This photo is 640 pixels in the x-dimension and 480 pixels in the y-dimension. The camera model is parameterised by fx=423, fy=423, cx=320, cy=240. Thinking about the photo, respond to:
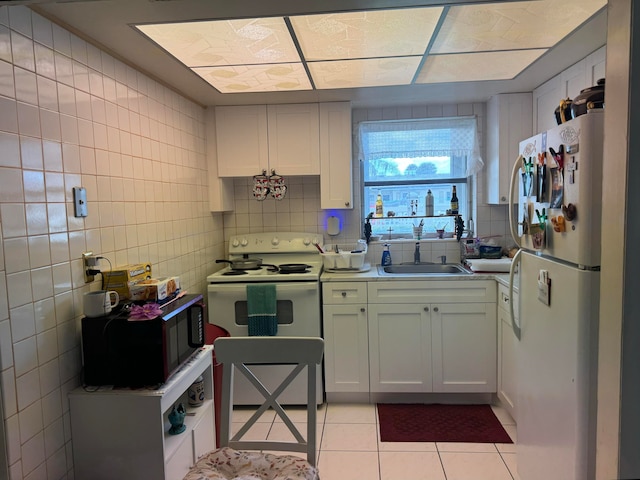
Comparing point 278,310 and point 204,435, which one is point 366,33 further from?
point 204,435

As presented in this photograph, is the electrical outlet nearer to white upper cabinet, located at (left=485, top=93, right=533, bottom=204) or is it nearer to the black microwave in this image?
the black microwave

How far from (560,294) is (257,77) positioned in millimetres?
1938

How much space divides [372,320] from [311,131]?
145 centimetres

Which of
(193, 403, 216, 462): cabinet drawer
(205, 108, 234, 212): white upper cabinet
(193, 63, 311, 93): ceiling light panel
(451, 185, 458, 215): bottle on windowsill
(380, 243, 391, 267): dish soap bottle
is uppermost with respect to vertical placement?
(193, 63, 311, 93): ceiling light panel

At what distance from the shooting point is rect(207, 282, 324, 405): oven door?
289cm

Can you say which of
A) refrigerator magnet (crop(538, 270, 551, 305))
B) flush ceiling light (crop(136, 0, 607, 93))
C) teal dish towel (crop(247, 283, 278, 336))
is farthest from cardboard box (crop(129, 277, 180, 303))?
refrigerator magnet (crop(538, 270, 551, 305))

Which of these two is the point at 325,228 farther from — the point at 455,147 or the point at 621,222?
the point at 621,222

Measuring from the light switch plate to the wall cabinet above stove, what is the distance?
1.53 m

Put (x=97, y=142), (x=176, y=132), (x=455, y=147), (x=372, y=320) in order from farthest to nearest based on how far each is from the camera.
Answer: (x=455, y=147), (x=372, y=320), (x=176, y=132), (x=97, y=142)

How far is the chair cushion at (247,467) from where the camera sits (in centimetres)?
152

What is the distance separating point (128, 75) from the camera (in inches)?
83.7

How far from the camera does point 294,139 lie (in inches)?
124

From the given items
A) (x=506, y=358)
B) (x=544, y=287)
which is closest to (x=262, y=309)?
(x=506, y=358)

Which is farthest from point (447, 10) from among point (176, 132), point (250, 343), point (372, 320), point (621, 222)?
point (372, 320)
